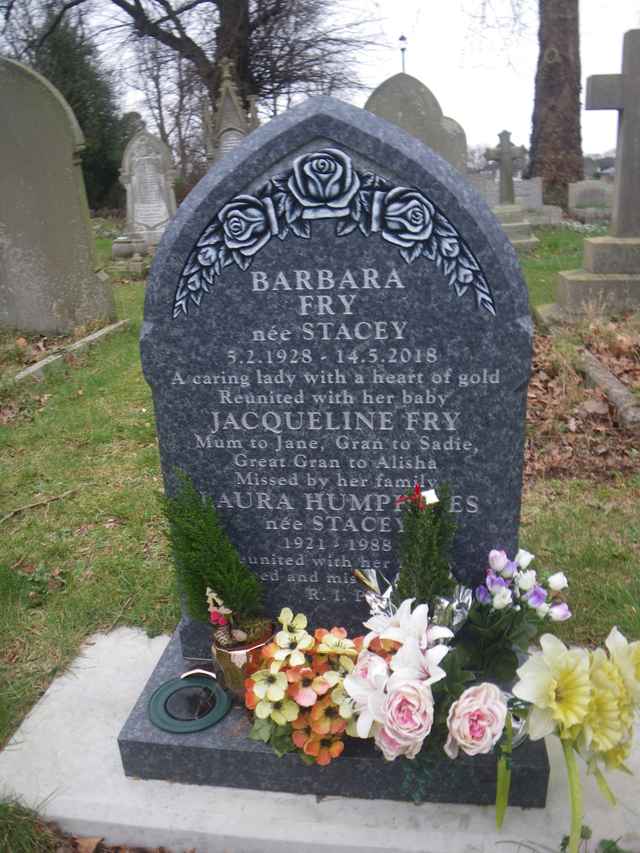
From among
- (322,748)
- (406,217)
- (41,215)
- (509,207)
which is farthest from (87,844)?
(509,207)

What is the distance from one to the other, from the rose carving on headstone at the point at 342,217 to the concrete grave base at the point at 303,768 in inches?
51.1

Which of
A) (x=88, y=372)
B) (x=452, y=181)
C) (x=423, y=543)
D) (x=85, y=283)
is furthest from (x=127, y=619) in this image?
(x=85, y=283)

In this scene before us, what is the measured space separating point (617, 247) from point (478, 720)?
6.15 metres

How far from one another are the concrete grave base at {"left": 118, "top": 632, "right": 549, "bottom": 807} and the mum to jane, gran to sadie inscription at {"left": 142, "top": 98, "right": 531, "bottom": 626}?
565 mm

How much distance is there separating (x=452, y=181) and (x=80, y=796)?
82.0 inches

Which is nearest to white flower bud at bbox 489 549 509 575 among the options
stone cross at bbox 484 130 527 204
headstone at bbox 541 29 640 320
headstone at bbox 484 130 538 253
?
headstone at bbox 541 29 640 320

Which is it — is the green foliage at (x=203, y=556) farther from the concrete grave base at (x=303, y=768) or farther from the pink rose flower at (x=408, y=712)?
the pink rose flower at (x=408, y=712)

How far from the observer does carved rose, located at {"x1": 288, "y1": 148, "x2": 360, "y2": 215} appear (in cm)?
203

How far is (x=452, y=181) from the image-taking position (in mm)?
2045

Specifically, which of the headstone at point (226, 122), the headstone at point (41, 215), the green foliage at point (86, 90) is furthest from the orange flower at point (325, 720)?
the green foliage at point (86, 90)

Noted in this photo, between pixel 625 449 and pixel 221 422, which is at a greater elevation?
pixel 221 422

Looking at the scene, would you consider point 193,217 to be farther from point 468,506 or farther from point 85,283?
point 85,283

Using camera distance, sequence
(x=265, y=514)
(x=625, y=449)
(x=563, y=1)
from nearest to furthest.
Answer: (x=265, y=514), (x=625, y=449), (x=563, y=1)

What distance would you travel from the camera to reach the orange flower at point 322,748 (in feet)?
6.72
